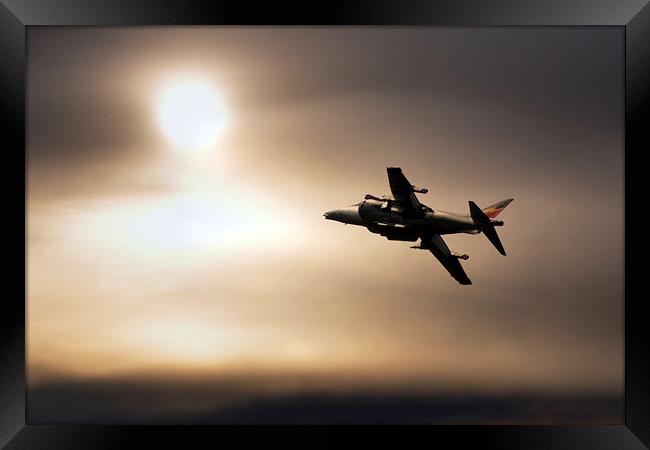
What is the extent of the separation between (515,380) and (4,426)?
451 cm

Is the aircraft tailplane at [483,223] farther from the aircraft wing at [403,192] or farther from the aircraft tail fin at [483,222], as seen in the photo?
the aircraft wing at [403,192]

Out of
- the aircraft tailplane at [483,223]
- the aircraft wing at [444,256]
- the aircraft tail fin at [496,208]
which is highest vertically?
the aircraft tail fin at [496,208]

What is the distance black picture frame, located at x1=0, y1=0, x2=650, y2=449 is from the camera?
602 cm

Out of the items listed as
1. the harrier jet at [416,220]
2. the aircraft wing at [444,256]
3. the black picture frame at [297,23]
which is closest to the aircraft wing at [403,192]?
the harrier jet at [416,220]

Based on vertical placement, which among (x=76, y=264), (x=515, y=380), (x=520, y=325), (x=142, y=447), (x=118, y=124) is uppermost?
(x=118, y=124)

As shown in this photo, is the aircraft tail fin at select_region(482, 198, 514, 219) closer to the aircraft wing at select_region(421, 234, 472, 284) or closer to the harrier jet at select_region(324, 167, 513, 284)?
the harrier jet at select_region(324, 167, 513, 284)

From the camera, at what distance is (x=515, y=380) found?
20.8 feet

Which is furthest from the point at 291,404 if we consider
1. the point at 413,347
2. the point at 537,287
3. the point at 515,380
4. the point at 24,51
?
the point at 24,51

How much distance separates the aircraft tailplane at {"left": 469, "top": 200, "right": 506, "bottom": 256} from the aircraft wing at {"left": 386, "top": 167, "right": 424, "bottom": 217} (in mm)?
556

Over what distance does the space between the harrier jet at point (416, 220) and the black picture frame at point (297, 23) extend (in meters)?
1.24

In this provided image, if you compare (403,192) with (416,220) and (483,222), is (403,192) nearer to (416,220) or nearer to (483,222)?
(416,220)

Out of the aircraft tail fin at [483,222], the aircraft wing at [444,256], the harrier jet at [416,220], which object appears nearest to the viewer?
the aircraft tail fin at [483,222]

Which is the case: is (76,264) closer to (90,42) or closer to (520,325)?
(90,42)

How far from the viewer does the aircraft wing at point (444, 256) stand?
21.4 feet
